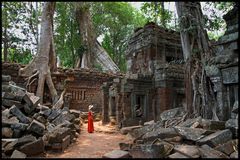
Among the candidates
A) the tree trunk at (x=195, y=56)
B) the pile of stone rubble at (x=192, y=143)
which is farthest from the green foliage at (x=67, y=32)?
the pile of stone rubble at (x=192, y=143)

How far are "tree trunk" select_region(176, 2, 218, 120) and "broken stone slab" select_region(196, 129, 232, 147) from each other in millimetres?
2010

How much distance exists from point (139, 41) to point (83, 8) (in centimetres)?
830

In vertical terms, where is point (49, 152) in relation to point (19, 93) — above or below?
below

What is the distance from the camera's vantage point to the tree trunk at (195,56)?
7.61m

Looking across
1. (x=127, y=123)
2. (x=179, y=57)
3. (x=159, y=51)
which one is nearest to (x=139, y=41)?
(x=159, y=51)

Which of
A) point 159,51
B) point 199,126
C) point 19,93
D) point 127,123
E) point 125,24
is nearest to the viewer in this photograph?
point 199,126

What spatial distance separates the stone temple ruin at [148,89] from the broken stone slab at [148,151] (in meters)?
6.77

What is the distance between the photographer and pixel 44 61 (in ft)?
45.4

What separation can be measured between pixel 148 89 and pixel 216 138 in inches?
297

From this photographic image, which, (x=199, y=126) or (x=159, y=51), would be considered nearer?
(x=199, y=126)

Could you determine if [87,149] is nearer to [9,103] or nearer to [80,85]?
[9,103]

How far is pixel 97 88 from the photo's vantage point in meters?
17.2

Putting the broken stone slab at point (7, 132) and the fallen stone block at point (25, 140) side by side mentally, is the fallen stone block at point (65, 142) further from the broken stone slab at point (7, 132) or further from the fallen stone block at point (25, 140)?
the broken stone slab at point (7, 132)

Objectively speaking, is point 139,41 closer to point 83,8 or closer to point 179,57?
point 179,57
